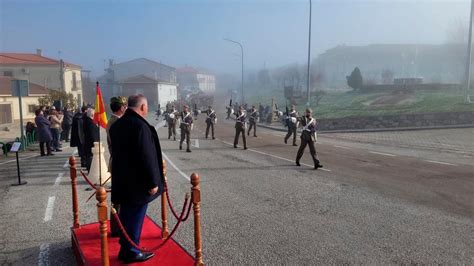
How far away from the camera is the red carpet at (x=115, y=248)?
4.83m

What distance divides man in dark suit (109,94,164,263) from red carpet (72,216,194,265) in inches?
16.5

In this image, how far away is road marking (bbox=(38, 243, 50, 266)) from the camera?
5513 millimetres

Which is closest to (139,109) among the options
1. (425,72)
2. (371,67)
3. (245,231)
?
(245,231)

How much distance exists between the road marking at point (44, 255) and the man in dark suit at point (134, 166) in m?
1.65

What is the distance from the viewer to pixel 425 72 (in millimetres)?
131625

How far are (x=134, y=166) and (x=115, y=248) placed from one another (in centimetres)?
148

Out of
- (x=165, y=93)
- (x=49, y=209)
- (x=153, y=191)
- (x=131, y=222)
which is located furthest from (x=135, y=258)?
(x=165, y=93)

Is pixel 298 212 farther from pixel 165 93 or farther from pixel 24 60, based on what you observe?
pixel 165 93

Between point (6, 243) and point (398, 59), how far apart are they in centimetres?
18222

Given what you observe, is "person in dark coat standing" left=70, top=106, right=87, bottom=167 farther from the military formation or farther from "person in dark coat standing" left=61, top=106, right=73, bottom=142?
"person in dark coat standing" left=61, top=106, right=73, bottom=142

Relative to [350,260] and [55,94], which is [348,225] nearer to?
[350,260]

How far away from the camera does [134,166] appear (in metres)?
4.46

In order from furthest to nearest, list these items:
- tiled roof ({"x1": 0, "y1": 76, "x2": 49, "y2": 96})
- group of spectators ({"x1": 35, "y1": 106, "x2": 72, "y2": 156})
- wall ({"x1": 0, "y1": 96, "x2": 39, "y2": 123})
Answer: tiled roof ({"x1": 0, "y1": 76, "x2": 49, "y2": 96})
wall ({"x1": 0, "y1": 96, "x2": 39, "y2": 123})
group of spectators ({"x1": 35, "y1": 106, "x2": 72, "y2": 156})

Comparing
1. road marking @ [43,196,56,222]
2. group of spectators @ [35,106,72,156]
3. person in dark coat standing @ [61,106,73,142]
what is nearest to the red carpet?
road marking @ [43,196,56,222]
